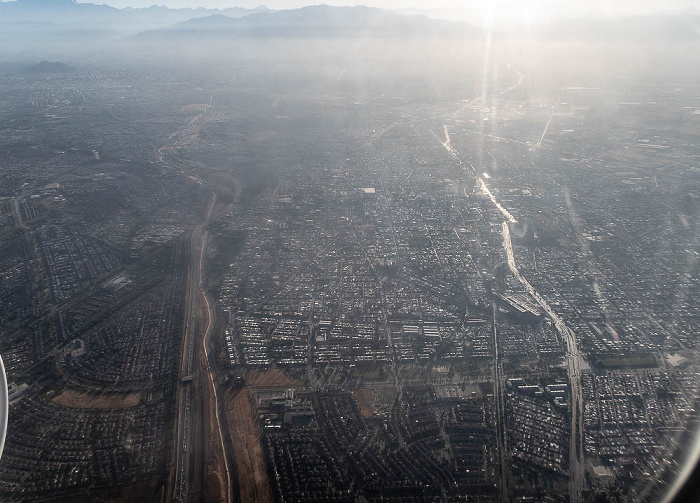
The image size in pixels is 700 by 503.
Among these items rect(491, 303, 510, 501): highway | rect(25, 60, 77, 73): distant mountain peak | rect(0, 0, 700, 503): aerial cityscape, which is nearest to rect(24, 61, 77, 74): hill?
rect(25, 60, 77, 73): distant mountain peak

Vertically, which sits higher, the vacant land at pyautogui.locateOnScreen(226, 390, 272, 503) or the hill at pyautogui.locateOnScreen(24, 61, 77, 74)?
the hill at pyautogui.locateOnScreen(24, 61, 77, 74)

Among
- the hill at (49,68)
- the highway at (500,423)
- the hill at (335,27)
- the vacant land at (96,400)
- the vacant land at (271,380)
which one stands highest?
the hill at (335,27)

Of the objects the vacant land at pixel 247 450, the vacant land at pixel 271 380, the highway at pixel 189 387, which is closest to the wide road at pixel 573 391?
the vacant land at pixel 247 450

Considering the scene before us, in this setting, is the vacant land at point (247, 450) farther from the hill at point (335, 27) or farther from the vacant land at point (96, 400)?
the hill at point (335, 27)

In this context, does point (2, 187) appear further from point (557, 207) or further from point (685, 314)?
Answer: point (685, 314)

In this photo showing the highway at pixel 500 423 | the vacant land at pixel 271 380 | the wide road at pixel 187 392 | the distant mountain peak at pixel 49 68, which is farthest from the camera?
the distant mountain peak at pixel 49 68

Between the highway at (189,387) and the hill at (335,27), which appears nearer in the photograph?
the highway at (189,387)

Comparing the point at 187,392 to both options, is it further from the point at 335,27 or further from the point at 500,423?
the point at 335,27

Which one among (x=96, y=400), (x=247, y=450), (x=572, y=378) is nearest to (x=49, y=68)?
(x=96, y=400)

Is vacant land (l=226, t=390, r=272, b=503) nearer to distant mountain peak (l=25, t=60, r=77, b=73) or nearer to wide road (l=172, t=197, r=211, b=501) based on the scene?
wide road (l=172, t=197, r=211, b=501)
